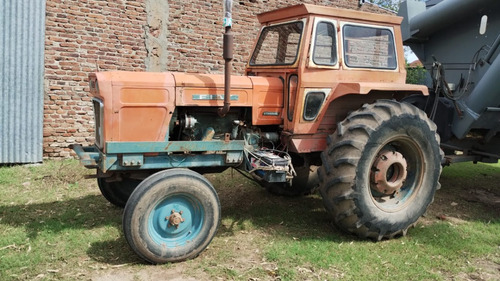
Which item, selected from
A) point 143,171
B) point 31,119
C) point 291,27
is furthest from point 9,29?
point 291,27

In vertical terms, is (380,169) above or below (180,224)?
above

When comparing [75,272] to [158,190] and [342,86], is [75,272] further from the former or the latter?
[342,86]

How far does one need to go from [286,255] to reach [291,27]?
2419 millimetres

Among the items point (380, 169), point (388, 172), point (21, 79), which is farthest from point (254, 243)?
point (21, 79)

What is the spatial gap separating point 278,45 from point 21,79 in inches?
174

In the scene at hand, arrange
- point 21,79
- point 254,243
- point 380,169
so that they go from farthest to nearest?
1. point 21,79
2. point 380,169
3. point 254,243

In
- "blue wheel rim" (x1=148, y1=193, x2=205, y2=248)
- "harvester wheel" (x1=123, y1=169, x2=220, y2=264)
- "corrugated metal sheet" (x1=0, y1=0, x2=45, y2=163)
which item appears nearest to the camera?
"harvester wheel" (x1=123, y1=169, x2=220, y2=264)

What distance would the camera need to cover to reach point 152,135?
4.08 meters

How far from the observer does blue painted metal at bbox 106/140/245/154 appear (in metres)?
3.88

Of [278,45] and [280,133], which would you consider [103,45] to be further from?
[280,133]

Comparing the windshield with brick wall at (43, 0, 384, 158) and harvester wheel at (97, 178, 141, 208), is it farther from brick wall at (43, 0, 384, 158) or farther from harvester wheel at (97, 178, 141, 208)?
brick wall at (43, 0, 384, 158)

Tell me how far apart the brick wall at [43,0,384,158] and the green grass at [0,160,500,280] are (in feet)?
5.06

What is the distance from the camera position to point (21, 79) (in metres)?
6.90

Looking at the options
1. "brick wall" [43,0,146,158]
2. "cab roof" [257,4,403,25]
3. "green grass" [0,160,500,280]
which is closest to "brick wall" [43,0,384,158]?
"brick wall" [43,0,146,158]
